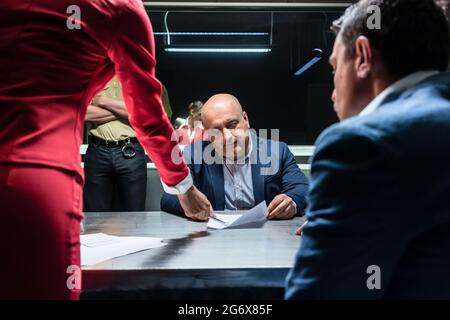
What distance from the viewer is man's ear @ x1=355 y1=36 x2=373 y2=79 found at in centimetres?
73

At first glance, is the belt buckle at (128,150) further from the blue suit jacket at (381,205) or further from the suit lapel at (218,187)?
the blue suit jacket at (381,205)

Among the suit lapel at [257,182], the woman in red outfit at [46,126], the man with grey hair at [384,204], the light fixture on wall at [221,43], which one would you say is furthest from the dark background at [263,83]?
the man with grey hair at [384,204]

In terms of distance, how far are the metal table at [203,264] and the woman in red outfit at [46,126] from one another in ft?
0.48

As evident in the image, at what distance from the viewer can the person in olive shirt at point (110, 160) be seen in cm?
299

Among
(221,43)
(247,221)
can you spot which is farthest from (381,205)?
(221,43)

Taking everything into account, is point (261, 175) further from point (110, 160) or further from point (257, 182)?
point (110, 160)

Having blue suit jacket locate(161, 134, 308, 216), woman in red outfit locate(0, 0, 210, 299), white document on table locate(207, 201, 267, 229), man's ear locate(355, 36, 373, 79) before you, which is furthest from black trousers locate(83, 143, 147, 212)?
man's ear locate(355, 36, 373, 79)

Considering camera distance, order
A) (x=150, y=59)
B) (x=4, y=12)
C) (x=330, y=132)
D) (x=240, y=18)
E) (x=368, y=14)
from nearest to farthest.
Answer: (x=330, y=132)
(x=368, y=14)
(x=4, y=12)
(x=150, y=59)
(x=240, y=18)

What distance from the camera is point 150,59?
40.5 inches

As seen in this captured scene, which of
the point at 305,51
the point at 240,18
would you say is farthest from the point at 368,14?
the point at 305,51

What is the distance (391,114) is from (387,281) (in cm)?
23

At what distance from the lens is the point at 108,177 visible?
3.02m

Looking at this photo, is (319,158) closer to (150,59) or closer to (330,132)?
(330,132)
